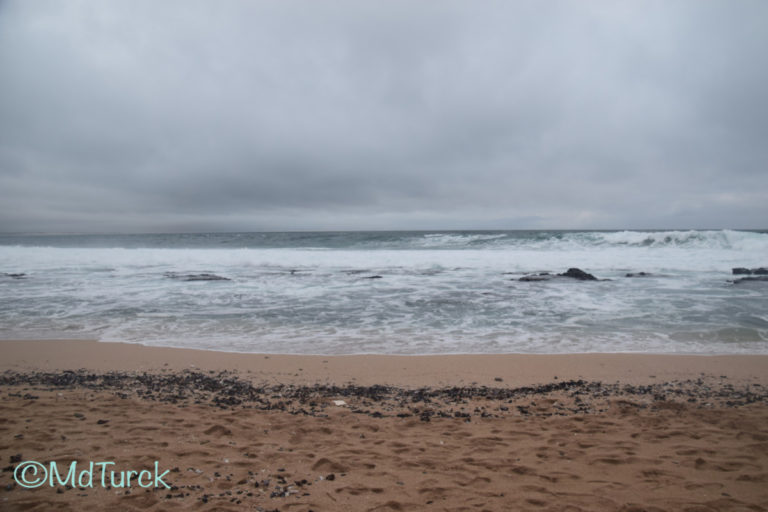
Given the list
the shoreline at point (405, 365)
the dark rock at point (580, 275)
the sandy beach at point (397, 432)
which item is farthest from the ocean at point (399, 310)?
the sandy beach at point (397, 432)

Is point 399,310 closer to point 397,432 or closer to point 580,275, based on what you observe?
point 397,432

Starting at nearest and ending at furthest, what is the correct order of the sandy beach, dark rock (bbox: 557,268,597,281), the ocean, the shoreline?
the sandy beach → the shoreline → the ocean → dark rock (bbox: 557,268,597,281)

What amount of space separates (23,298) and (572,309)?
15.8 meters

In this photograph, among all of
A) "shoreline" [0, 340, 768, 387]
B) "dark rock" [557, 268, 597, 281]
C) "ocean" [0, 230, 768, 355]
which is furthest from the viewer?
"dark rock" [557, 268, 597, 281]

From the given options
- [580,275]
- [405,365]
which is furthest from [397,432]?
[580,275]

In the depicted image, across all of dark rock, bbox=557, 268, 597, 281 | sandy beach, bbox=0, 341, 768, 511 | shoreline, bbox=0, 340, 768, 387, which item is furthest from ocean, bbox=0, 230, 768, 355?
sandy beach, bbox=0, 341, 768, 511

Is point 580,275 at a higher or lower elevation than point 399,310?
higher

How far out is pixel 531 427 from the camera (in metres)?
4.00

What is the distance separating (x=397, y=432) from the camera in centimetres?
393

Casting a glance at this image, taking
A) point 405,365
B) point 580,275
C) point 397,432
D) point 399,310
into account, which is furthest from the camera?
point 580,275

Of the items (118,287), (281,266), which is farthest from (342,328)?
(281,266)

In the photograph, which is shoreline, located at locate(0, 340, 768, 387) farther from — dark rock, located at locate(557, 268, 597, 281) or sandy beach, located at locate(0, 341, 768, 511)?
dark rock, located at locate(557, 268, 597, 281)

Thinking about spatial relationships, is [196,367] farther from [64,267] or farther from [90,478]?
[64,267]

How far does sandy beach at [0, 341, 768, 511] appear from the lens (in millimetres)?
2854
